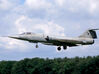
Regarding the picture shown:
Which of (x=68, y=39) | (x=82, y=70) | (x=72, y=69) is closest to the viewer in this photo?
(x=68, y=39)

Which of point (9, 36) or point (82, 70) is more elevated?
point (9, 36)

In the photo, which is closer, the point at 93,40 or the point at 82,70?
the point at 93,40

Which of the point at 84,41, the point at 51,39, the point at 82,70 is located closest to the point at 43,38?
the point at 51,39

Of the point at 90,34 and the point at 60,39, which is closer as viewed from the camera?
the point at 60,39

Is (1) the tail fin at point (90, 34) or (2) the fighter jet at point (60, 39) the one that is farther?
(1) the tail fin at point (90, 34)

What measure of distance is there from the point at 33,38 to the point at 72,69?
86.5 meters

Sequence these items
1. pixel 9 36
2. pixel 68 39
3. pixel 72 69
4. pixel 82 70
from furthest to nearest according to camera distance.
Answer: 1. pixel 72 69
2. pixel 82 70
3. pixel 68 39
4. pixel 9 36

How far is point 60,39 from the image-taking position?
114 meters

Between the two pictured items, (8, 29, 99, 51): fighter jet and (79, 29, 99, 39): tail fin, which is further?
(79, 29, 99, 39): tail fin

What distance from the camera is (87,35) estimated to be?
120688 mm

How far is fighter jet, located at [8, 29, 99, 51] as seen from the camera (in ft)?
361

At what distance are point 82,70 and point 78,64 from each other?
34.2ft

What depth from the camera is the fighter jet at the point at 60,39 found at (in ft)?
361

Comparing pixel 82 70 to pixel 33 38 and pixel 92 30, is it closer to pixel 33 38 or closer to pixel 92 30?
pixel 92 30
